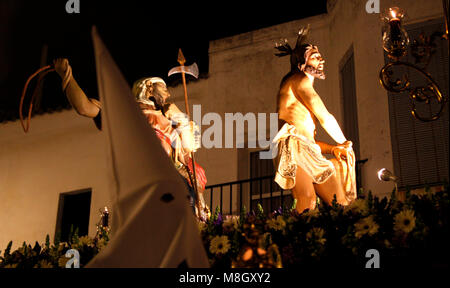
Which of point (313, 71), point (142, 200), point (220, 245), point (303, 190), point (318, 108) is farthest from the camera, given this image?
point (313, 71)

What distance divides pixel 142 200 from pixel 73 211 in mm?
10893

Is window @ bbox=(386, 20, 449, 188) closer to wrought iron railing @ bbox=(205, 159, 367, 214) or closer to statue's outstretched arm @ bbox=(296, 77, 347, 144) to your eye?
statue's outstretched arm @ bbox=(296, 77, 347, 144)

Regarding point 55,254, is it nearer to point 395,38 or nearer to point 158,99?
point 158,99

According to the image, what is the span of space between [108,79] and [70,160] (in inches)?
431

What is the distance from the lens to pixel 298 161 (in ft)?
21.3

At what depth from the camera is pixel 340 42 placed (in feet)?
37.1

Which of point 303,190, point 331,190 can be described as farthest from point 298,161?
point 331,190

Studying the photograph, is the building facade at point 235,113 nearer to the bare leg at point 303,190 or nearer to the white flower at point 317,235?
the bare leg at point 303,190

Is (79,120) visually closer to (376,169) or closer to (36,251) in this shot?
(376,169)

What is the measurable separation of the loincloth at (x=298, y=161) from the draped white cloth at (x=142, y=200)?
3.47m

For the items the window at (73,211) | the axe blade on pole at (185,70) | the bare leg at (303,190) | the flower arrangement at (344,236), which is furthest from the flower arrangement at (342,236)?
the window at (73,211)

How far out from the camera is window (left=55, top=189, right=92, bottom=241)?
13.3m

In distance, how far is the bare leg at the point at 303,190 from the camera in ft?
20.8
